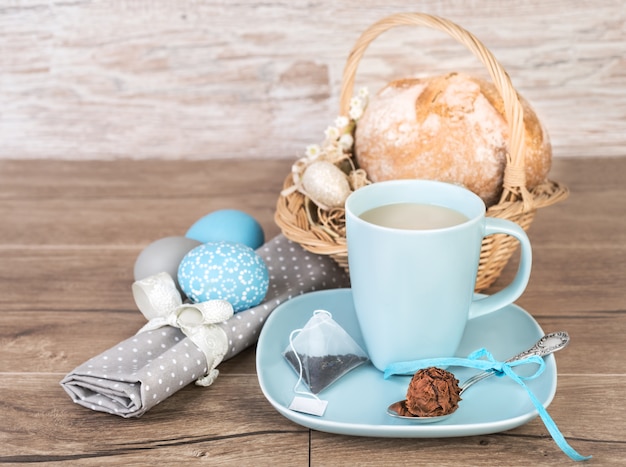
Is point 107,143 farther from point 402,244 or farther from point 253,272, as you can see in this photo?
point 402,244

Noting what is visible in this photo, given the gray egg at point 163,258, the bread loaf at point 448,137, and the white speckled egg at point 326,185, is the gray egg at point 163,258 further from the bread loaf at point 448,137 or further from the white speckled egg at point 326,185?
the bread loaf at point 448,137

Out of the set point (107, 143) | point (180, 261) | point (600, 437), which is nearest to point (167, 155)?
point (107, 143)

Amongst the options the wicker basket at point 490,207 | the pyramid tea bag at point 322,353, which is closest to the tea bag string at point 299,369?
the pyramid tea bag at point 322,353

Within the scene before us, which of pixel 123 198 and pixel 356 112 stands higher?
pixel 356 112

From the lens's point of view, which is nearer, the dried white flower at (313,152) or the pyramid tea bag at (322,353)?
the pyramid tea bag at (322,353)

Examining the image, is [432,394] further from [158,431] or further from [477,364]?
[158,431]

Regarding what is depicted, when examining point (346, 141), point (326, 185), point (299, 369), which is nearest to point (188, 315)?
point (299, 369)

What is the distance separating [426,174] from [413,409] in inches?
15.8

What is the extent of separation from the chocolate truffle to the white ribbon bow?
0.23 m

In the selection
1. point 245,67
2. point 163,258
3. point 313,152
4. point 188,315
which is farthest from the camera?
point 245,67

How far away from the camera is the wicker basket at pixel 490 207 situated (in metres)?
0.86

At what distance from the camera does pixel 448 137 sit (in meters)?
0.94

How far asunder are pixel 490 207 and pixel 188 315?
0.41 m

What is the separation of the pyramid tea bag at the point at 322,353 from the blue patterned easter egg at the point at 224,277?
0.33ft
